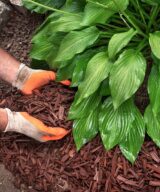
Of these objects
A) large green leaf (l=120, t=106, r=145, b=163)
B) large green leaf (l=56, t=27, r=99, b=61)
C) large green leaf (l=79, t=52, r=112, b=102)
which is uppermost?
large green leaf (l=56, t=27, r=99, b=61)

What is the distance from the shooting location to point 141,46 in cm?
220

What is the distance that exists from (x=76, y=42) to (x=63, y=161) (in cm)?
59

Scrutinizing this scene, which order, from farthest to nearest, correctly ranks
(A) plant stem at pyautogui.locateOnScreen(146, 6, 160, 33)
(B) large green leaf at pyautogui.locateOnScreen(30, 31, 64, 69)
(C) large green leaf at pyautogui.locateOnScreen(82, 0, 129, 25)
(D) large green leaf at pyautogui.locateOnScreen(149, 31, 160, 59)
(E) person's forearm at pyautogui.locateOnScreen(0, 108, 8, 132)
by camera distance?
(B) large green leaf at pyautogui.locateOnScreen(30, 31, 64, 69) < (E) person's forearm at pyautogui.locateOnScreen(0, 108, 8, 132) < (A) plant stem at pyautogui.locateOnScreen(146, 6, 160, 33) < (C) large green leaf at pyautogui.locateOnScreen(82, 0, 129, 25) < (D) large green leaf at pyautogui.locateOnScreen(149, 31, 160, 59)

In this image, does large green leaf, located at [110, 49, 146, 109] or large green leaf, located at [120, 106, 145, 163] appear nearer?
large green leaf, located at [110, 49, 146, 109]

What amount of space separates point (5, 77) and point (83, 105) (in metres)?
0.51

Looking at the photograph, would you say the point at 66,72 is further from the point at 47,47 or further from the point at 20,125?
the point at 20,125

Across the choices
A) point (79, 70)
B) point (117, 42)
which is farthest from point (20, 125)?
point (117, 42)

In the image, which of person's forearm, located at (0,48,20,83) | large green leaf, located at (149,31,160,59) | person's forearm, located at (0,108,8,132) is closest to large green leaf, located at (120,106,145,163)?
large green leaf, located at (149,31,160,59)

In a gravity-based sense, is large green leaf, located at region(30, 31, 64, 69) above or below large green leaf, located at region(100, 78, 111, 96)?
above

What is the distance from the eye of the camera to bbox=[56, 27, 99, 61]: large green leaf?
7.31ft

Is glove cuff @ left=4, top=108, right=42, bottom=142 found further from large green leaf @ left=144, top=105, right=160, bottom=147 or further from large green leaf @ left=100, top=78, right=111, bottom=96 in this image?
large green leaf @ left=144, top=105, right=160, bottom=147

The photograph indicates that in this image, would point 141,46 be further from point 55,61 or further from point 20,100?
point 20,100

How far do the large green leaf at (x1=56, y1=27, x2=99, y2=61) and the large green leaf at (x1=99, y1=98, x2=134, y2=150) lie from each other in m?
0.32

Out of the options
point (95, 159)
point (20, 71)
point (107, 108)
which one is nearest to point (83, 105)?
point (107, 108)
